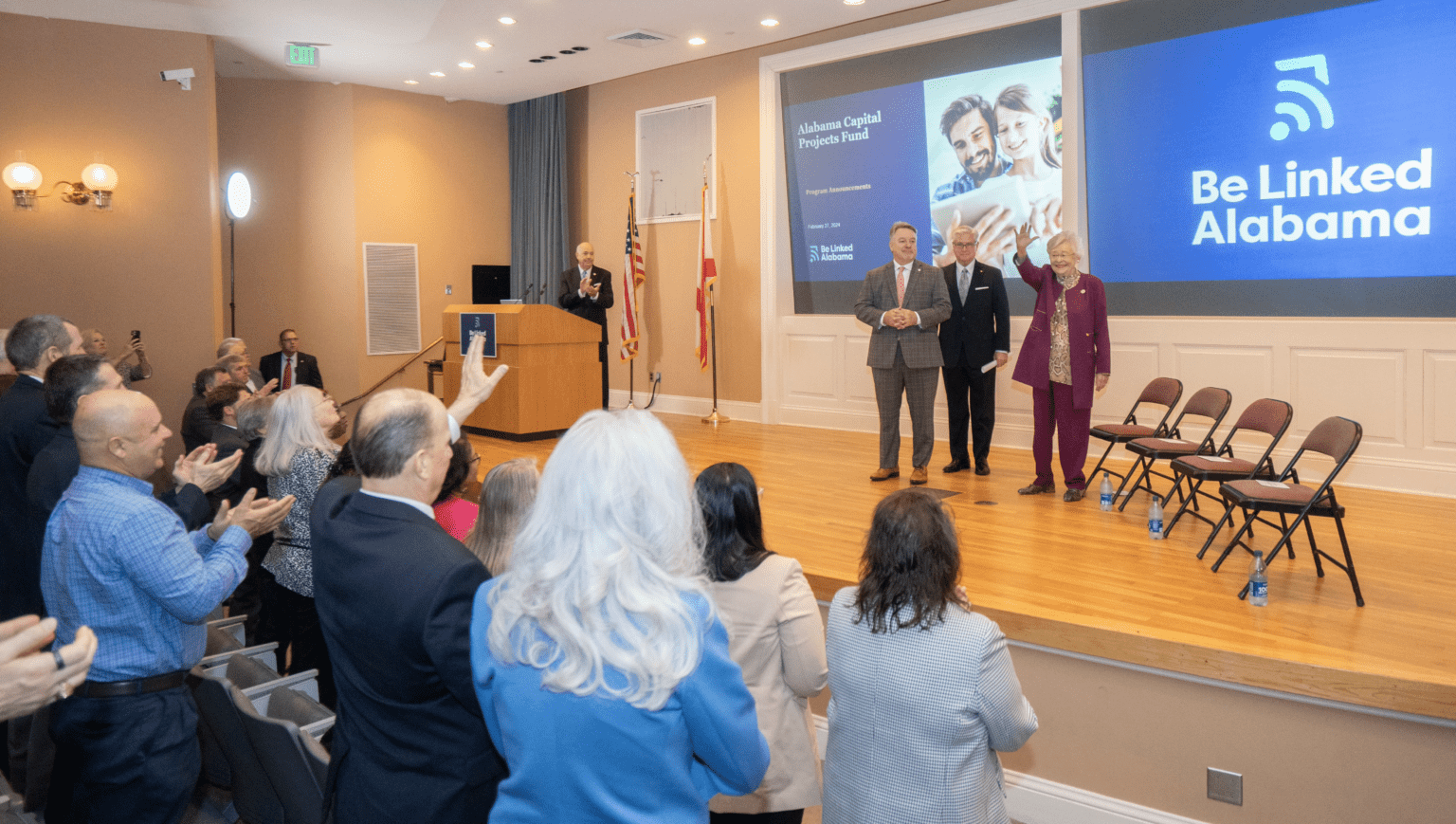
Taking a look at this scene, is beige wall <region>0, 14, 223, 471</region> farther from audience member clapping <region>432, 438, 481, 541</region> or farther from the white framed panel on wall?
audience member clapping <region>432, 438, 481, 541</region>

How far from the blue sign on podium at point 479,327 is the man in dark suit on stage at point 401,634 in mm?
6624

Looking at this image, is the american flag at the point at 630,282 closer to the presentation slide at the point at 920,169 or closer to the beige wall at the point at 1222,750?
the presentation slide at the point at 920,169

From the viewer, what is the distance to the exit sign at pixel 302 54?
29.8 ft

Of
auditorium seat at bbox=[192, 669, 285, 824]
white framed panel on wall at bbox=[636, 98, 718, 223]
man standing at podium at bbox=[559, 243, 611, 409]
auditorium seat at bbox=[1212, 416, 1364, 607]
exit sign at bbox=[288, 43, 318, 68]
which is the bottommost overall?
auditorium seat at bbox=[192, 669, 285, 824]

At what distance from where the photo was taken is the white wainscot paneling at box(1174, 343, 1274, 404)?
666cm

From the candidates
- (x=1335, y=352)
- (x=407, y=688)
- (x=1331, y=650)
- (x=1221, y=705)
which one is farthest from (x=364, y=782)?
(x=1335, y=352)

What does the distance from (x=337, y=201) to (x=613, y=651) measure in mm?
10647

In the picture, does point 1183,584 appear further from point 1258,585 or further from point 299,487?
point 299,487

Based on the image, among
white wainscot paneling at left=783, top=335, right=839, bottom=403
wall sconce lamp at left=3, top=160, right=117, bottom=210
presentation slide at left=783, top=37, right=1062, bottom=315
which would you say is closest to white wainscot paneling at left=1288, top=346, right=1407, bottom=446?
presentation slide at left=783, top=37, right=1062, bottom=315

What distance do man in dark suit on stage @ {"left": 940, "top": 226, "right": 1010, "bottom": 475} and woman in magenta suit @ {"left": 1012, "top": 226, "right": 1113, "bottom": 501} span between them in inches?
33.2

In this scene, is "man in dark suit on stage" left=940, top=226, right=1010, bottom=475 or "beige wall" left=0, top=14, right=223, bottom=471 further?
"beige wall" left=0, top=14, right=223, bottom=471

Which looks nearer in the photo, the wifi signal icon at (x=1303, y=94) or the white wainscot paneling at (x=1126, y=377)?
the wifi signal icon at (x=1303, y=94)

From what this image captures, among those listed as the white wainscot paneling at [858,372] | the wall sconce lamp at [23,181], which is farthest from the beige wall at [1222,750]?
the wall sconce lamp at [23,181]

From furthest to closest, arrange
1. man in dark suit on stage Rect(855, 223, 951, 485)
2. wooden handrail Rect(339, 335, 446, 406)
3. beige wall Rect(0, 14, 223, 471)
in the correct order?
wooden handrail Rect(339, 335, 446, 406)
beige wall Rect(0, 14, 223, 471)
man in dark suit on stage Rect(855, 223, 951, 485)
